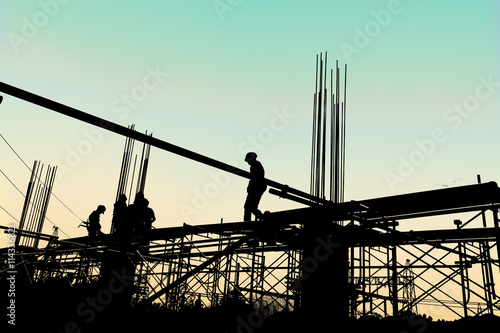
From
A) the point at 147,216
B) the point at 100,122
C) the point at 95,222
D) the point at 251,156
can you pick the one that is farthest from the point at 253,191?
the point at 95,222

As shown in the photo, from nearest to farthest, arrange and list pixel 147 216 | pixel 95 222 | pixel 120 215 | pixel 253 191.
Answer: pixel 253 191 → pixel 120 215 → pixel 147 216 → pixel 95 222

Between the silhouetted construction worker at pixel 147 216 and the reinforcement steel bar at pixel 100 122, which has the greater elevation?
the silhouetted construction worker at pixel 147 216

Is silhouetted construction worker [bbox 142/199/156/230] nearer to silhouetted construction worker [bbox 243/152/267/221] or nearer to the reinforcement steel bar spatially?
silhouetted construction worker [bbox 243/152/267/221]

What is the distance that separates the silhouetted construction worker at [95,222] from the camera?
16.0 meters

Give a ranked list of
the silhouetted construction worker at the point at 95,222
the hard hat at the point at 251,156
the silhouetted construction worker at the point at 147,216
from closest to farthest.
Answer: the hard hat at the point at 251,156 → the silhouetted construction worker at the point at 147,216 → the silhouetted construction worker at the point at 95,222

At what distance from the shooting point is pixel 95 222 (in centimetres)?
1616

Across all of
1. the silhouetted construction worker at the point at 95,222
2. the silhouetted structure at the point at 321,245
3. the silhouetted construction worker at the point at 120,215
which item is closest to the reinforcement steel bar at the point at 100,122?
the silhouetted structure at the point at 321,245

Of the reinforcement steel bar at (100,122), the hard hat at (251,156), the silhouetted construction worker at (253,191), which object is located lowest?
the reinforcement steel bar at (100,122)

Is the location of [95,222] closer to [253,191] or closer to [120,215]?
[120,215]

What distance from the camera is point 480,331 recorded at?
Result: 8523mm

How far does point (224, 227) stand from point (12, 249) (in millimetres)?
6913

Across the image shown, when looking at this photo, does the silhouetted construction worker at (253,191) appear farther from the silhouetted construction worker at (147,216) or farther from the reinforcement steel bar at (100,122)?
the silhouetted construction worker at (147,216)

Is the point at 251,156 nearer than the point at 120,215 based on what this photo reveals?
Yes

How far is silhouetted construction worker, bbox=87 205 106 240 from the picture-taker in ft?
52.4
